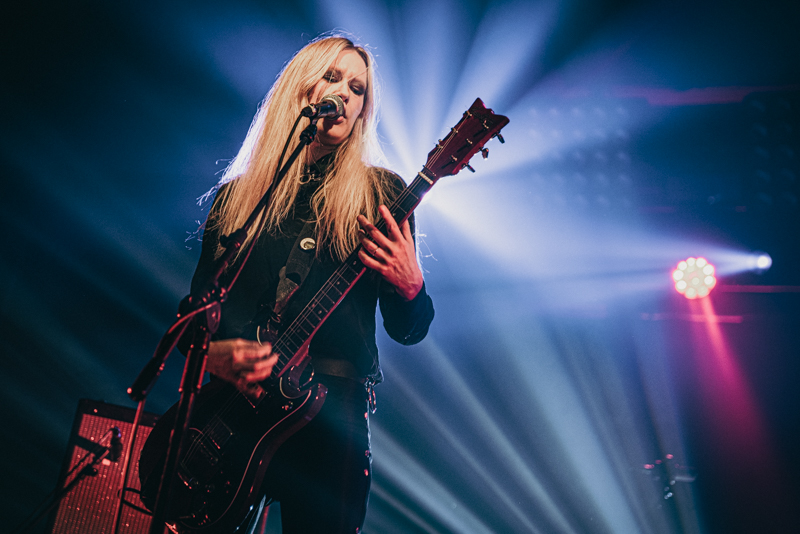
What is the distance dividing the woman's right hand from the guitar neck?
5 centimetres

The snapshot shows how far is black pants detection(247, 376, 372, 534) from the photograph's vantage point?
4.63 feet

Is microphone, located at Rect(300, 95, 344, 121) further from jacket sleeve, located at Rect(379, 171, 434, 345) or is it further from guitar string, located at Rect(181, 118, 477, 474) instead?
jacket sleeve, located at Rect(379, 171, 434, 345)

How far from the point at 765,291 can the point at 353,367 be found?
14.1ft

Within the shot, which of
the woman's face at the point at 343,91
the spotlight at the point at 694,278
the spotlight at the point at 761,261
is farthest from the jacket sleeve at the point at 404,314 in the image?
the spotlight at the point at 761,261

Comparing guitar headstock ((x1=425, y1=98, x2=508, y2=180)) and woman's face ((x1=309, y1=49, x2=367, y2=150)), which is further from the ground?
woman's face ((x1=309, y1=49, x2=367, y2=150))

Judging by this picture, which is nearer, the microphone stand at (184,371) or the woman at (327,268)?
the microphone stand at (184,371)

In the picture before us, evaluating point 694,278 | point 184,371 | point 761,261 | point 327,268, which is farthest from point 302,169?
point 761,261

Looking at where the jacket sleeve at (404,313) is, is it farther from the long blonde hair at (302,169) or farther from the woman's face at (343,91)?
the woman's face at (343,91)

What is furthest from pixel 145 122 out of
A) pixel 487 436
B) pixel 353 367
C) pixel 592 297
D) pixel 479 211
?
pixel 592 297

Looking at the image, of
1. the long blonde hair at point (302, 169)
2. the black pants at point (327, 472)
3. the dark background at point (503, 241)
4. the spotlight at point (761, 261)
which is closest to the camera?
the black pants at point (327, 472)

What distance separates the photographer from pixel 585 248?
179 inches

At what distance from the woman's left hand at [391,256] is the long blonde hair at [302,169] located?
174 millimetres

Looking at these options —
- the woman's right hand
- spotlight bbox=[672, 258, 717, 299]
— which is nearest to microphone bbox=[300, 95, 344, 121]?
the woman's right hand

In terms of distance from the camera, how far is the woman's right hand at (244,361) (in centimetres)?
148
